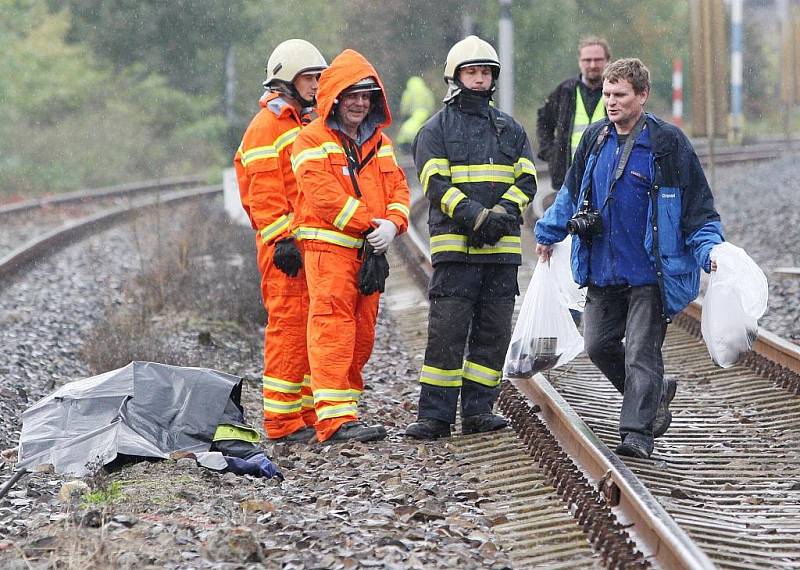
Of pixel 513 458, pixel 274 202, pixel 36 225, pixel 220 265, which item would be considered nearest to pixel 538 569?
pixel 513 458

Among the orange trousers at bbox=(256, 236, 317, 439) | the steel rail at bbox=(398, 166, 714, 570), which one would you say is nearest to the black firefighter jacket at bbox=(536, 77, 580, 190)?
the steel rail at bbox=(398, 166, 714, 570)

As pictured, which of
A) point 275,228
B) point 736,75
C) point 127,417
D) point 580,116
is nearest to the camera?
point 127,417

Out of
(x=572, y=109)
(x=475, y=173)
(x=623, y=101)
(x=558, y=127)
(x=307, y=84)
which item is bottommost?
(x=475, y=173)

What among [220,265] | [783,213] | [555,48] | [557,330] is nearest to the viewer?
[557,330]

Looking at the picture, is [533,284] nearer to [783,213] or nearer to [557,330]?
[557,330]

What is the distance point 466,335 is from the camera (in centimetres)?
685

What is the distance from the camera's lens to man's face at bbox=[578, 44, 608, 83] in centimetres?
842

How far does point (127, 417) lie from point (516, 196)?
2233 mm

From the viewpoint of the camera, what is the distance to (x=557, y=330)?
6.74 metres

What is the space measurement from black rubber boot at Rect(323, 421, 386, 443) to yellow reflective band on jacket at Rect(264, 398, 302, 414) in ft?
1.19

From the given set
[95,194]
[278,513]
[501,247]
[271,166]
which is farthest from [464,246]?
[95,194]

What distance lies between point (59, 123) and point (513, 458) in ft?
76.7

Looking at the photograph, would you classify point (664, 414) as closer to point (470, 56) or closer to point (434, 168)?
point (434, 168)

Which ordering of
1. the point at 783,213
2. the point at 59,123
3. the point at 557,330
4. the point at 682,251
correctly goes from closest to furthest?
1. the point at 682,251
2. the point at 557,330
3. the point at 783,213
4. the point at 59,123
